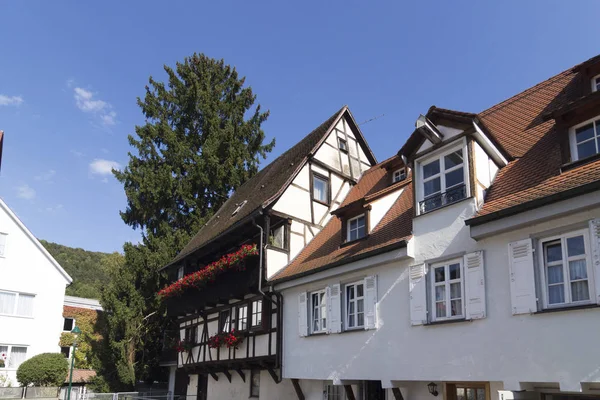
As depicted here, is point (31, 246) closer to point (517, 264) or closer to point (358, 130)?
Answer: point (358, 130)

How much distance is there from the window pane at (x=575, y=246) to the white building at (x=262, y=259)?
32.0 feet

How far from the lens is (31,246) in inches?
1272

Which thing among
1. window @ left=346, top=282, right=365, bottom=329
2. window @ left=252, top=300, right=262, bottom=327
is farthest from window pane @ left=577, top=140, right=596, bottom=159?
window @ left=252, top=300, right=262, bottom=327

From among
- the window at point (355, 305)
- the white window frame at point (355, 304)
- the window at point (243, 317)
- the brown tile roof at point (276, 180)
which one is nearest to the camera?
the white window frame at point (355, 304)

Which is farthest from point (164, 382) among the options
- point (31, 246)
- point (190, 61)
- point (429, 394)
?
point (429, 394)

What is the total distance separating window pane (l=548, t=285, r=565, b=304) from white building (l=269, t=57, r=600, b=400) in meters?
0.03

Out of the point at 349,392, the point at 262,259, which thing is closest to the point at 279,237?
the point at 262,259

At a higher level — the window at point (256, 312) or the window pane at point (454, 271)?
the window pane at point (454, 271)

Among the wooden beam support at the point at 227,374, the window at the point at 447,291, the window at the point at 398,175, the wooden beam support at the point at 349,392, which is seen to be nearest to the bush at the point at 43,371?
the wooden beam support at the point at 227,374

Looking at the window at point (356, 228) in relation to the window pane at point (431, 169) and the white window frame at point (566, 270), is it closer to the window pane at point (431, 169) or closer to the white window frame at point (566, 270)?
the window pane at point (431, 169)

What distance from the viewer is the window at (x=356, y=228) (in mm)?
15977

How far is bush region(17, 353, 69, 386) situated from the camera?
88.5 ft

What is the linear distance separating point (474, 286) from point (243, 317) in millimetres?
10515

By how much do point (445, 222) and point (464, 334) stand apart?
2.50m
